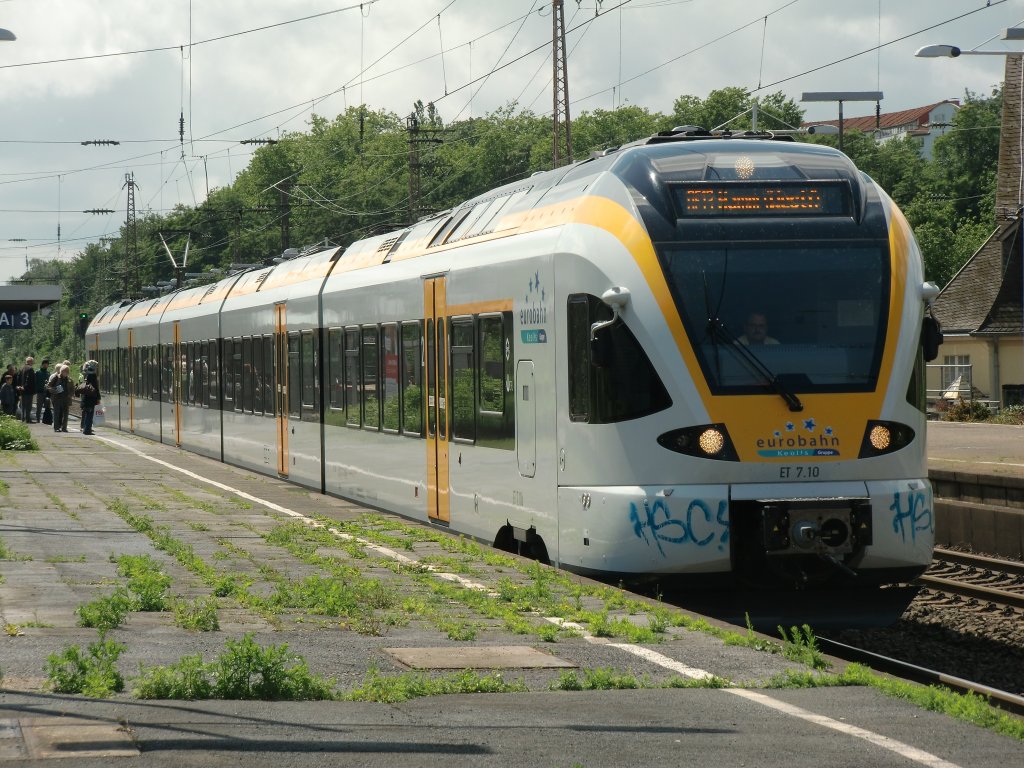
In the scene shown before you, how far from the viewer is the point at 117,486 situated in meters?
21.1

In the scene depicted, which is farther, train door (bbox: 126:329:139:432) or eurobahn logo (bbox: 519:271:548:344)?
train door (bbox: 126:329:139:432)

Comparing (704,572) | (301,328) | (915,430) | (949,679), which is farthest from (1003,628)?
(301,328)

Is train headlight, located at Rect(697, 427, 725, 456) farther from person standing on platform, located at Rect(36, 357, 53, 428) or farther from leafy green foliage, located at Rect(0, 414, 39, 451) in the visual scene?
person standing on platform, located at Rect(36, 357, 53, 428)

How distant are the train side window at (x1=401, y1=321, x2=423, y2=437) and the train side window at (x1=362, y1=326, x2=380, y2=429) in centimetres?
120

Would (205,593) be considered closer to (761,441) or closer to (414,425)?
(761,441)

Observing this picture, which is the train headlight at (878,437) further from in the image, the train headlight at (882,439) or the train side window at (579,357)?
the train side window at (579,357)

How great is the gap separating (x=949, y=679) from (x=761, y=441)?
272 centimetres

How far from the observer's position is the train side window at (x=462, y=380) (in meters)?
14.3

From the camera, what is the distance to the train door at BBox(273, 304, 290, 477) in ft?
76.0

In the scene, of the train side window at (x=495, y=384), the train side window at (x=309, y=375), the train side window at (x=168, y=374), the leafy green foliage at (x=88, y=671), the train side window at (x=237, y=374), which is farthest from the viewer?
the train side window at (x=168, y=374)

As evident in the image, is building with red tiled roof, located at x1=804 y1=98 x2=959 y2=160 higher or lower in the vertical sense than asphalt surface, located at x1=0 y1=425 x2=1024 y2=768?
higher

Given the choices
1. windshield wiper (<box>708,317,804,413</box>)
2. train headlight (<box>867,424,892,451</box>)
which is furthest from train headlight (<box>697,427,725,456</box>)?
train headlight (<box>867,424,892,451</box>)

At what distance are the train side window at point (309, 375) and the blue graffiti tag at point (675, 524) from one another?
35.2ft

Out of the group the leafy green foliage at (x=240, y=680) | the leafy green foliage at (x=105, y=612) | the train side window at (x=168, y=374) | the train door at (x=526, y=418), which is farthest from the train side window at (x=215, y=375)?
the leafy green foliage at (x=240, y=680)
